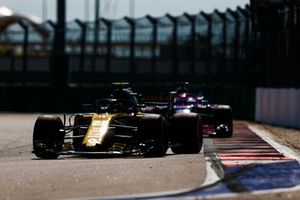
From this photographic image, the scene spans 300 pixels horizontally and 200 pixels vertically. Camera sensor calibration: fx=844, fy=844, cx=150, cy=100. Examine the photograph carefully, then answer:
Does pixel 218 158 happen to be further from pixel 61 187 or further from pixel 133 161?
pixel 61 187

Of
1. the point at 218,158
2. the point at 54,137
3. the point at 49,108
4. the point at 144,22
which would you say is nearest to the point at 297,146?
the point at 218,158

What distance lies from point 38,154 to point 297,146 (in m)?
→ 5.14

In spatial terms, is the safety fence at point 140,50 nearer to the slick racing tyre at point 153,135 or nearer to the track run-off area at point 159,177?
the slick racing tyre at point 153,135

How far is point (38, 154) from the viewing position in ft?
46.0

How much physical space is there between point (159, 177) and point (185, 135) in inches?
173

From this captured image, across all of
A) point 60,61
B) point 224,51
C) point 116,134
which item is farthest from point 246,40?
point 116,134

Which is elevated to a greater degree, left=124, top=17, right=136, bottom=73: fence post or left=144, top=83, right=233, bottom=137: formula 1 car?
left=124, top=17, right=136, bottom=73: fence post

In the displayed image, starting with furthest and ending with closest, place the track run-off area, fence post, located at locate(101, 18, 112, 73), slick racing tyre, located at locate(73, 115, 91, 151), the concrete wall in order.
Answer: fence post, located at locate(101, 18, 112, 73) < the concrete wall < slick racing tyre, located at locate(73, 115, 91, 151) < the track run-off area

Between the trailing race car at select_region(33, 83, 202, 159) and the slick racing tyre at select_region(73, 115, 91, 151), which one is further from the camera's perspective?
the slick racing tyre at select_region(73, 115, 91, 151)

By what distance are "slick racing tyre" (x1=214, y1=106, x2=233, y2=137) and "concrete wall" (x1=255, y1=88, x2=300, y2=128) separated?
481 cm

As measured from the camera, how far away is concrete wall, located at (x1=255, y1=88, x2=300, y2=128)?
24.4 meters

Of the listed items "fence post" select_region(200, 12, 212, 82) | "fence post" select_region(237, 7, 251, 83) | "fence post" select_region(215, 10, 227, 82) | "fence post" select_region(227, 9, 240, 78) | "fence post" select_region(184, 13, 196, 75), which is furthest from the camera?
"fence post" select_region(184, 13, 196, 75)

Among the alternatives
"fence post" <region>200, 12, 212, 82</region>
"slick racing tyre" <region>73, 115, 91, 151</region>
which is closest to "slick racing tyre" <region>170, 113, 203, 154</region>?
"slick racing tyre" <region>73, 115, 91, 151</region>

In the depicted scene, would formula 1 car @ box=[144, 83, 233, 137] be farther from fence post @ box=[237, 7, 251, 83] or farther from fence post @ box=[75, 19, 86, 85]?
fence post @ box=[75, 19, 86, 85]
